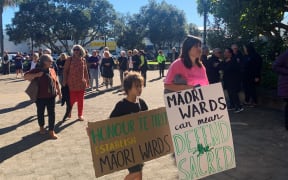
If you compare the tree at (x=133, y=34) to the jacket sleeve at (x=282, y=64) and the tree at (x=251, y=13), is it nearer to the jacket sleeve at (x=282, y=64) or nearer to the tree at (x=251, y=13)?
the tree at (x=251, y=13)

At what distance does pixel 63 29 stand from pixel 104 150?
3985 centimetres

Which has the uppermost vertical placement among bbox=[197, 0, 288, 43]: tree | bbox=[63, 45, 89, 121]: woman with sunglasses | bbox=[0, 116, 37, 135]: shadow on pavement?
bbox=[197, 0, 288, 43]: tree

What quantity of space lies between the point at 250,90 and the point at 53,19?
34392 mm

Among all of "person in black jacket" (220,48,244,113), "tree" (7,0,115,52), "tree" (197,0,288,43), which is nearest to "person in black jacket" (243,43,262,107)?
"person in black jacket" (220,48,244,113)

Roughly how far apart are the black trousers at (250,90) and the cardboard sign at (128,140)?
6417 mm

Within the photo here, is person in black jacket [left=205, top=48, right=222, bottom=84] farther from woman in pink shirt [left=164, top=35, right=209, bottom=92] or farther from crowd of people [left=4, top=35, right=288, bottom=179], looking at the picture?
woman in pink shirt [left=164, top=35, right=209, bottom=92]

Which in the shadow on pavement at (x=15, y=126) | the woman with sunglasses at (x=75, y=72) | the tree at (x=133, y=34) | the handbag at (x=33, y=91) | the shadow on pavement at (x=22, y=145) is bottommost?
the shadow on pavement at (x=22, y=145)

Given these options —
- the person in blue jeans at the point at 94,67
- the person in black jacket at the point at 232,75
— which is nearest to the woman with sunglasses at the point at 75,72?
the person in black jacket at the point at 232,75

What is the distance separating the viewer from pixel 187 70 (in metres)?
4.32

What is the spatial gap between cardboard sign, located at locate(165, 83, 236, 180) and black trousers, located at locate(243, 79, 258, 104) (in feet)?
19.6

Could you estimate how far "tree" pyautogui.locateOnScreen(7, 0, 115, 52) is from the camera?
40.6 meters

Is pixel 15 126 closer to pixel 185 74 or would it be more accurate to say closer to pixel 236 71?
pixel 185 74

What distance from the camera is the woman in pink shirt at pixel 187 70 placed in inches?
170

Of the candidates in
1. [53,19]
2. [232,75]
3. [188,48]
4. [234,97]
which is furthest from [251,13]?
[53,19]
